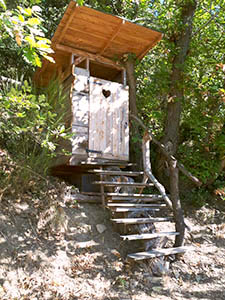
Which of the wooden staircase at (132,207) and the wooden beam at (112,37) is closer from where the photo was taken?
the wooden staircase at (132,207)

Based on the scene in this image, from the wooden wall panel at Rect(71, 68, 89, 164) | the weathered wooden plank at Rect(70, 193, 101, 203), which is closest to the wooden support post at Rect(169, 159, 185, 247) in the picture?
the weathered wooden plank at Rect(70, 193, 101, 203)

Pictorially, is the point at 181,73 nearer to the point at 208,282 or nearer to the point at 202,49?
the point at 202,49

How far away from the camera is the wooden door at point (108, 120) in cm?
591

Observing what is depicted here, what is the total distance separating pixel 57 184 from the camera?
546 centimetres

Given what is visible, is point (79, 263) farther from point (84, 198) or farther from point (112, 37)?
point (112, 37)

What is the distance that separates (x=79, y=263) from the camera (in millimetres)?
4215

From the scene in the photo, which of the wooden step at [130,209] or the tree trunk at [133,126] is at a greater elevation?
the tree trunk at [133,126]

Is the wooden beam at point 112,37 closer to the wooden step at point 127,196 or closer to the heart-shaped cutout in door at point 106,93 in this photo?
the heart-shaped cutout in door at point 106,93

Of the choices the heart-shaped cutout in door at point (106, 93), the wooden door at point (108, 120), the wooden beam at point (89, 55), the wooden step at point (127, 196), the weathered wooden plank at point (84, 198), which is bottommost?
the weathered wooden plank at point (84, 198)

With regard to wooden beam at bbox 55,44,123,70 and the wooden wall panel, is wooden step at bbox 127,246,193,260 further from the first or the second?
wooden beam at bbox 55,44,123,70

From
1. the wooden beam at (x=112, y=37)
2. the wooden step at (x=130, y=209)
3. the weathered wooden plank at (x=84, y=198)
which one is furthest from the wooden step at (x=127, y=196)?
the wooden beam at (x=112, y=37)

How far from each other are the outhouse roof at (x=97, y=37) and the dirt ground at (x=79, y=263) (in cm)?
326

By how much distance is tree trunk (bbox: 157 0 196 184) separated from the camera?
723 cm

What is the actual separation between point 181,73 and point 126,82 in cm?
146
